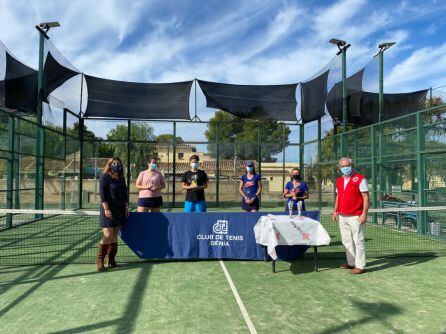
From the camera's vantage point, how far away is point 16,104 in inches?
422

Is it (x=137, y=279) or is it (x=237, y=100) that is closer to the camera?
(x=137, y=279)

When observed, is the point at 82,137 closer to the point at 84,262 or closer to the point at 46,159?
the point at 46,159

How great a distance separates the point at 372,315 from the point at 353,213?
2049 mm

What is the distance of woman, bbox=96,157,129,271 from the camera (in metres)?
5.96

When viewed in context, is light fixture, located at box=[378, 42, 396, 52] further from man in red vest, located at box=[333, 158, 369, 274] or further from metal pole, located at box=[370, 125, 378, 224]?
man in red vest, located at box=[333, 158, 369, 274]

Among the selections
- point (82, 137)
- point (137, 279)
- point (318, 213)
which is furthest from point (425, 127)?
point (82, 137)

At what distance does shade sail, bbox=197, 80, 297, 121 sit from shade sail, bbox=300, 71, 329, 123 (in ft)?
1.26

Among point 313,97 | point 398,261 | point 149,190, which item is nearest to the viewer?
point 398,261

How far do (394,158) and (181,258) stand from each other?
7.03 metres

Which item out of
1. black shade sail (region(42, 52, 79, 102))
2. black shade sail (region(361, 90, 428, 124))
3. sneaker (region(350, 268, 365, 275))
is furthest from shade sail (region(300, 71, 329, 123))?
sneaker (region(350, 268, 365, 275))

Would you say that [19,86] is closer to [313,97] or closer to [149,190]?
[149,190]

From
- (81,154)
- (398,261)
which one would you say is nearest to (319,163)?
(398,261)

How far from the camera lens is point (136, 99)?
15266mm

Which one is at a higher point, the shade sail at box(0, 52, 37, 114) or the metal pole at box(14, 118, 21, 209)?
the shade sail at box(0, 52, 37, 114)
